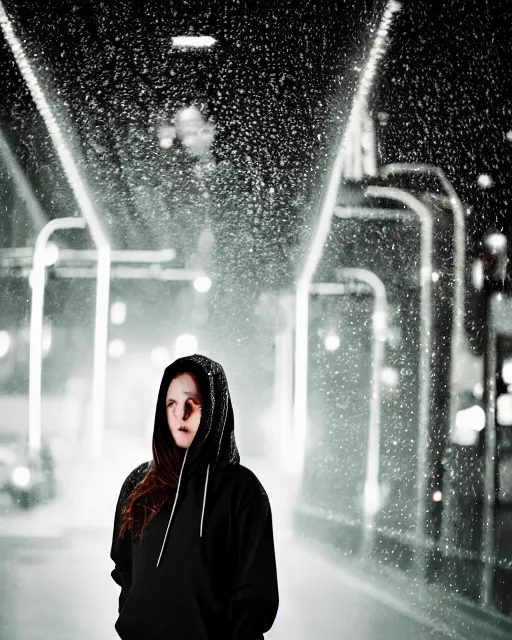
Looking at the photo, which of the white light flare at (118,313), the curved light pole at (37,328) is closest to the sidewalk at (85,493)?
the curved light pole at (37,328)

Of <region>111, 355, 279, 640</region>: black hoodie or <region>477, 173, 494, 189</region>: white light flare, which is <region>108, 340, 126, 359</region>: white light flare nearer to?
<region>111, 355, 279, 640</region>: black hoodie

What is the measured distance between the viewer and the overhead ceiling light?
2230 millimetres

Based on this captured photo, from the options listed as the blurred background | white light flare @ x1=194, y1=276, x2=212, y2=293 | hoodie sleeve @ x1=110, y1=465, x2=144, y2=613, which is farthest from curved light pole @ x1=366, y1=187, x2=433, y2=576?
hoodie sleeve @ x1=110, y1=465, x2=144, y2=613

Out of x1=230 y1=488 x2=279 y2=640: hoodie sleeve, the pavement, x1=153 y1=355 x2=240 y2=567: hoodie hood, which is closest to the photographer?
x1=230 y1=488 x2=279 y2=640: hoodie sleeve

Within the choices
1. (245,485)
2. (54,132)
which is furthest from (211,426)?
(54,132)

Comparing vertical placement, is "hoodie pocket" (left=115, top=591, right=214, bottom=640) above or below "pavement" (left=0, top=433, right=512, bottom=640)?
above

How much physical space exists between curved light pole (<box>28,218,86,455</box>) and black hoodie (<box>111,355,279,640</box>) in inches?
37.1

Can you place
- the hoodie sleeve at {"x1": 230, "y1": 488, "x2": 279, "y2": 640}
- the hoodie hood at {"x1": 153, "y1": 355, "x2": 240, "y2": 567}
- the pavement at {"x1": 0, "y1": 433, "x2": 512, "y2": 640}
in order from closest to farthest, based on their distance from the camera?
1. the hoodie sleeve at {"x1": 230, "y1": 488, "x2": 279, "y2": 640}
2. the hoodie hood at {"x1": 153, "y1": 355, "x2": 240, "y2": 567}
3. the pavement at {"x1": 0, "y1": 433, "x2": 512, "y2": 640}

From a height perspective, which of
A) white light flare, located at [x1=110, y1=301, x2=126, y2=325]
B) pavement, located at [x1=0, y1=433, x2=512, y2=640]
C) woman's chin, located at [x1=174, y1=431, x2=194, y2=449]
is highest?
white light flare, located at [x1=110, y1=301, x2=126, y2=325]

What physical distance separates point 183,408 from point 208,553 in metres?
0.28

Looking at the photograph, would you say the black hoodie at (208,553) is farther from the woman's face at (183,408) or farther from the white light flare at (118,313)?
the white light flare at (118,313)

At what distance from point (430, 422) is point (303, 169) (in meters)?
0.90

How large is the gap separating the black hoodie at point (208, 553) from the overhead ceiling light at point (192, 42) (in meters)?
1.27

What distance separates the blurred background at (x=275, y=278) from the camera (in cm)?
220
